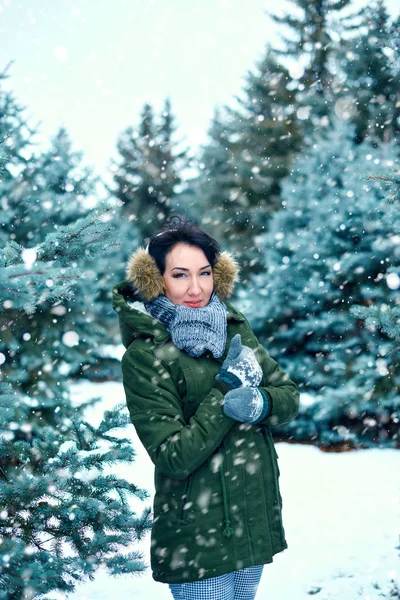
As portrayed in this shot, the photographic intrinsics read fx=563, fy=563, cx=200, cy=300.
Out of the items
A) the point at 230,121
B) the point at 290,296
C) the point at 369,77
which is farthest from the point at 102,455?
the point at 230,121

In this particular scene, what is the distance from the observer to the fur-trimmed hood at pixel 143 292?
8.02ft

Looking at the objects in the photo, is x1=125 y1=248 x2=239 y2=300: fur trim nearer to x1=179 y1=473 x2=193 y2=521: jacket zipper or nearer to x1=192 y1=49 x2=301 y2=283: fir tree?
x1=179 y1=473 x2=193 y2=521: jacket zipper

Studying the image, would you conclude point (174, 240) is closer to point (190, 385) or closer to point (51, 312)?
point (190, 385)

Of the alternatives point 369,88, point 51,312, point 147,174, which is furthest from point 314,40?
point 51,312

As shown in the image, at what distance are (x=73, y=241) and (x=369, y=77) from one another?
46.1 ft

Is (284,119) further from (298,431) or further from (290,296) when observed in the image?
(298,431)

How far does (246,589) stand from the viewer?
2.46 m

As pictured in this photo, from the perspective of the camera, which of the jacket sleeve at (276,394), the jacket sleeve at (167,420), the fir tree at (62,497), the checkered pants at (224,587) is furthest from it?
the fir tree at (62,497)

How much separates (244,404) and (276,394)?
0.26 m

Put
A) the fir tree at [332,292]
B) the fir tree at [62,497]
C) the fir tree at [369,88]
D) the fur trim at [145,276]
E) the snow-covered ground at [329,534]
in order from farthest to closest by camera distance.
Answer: the fir tree at [369,88] → the fir tree at [332,292] → the snow-covered ground at [329,534] → the fir tree at [62,497] → the fur trim at [145,276]

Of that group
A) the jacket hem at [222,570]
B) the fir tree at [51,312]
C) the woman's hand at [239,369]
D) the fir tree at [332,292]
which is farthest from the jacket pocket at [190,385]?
the fir tree at [332,292]

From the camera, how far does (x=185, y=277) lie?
2.66m

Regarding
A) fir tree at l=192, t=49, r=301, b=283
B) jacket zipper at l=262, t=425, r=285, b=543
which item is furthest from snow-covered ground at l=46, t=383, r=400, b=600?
fir tree at l=192, t=49, r=301, b=283

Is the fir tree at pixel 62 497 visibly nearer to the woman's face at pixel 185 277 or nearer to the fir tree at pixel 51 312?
the woman's face at pixel 185 277
